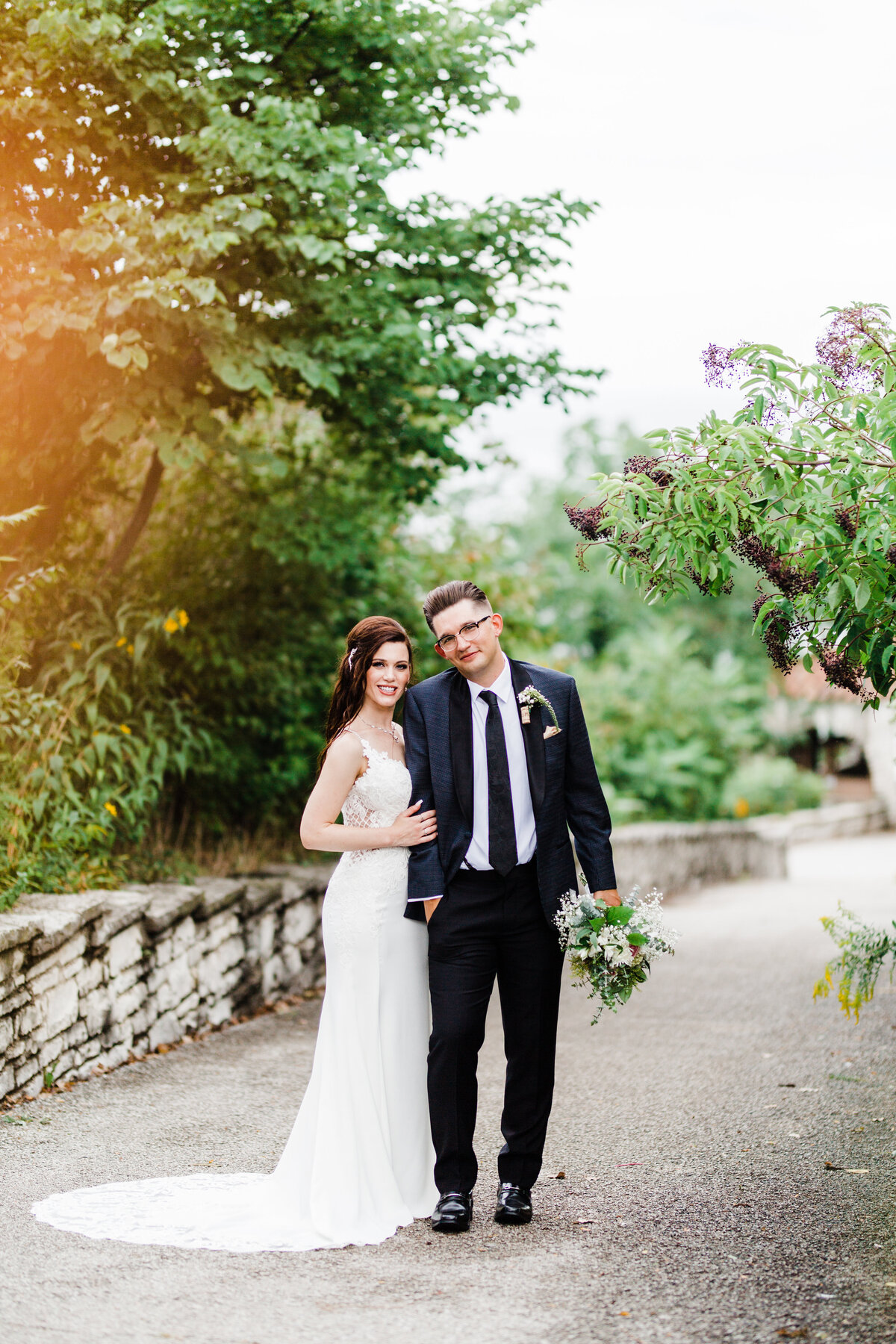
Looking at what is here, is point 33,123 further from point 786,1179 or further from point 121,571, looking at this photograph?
point 786,1179

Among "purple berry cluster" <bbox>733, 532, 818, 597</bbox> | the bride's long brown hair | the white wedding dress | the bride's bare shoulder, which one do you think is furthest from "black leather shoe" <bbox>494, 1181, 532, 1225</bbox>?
"purple berry cluster" <bbox>733, 532, 818, 597</bbox>

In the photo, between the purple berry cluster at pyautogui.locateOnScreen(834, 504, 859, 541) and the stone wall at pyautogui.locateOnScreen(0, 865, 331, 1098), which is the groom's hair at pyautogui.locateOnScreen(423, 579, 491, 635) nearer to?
the purple berry cluster at pyautogui.locateOnScreen(834, 504, 859, 541)

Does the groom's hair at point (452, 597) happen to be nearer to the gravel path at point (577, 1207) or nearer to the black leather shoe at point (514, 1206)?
the black leather shoe at point (514, 1206)

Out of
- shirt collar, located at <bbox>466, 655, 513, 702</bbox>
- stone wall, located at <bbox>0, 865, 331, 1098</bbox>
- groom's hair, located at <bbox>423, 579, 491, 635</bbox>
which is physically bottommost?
stone wall, located at <bbox>0, 865, 331, 1098</bbox>

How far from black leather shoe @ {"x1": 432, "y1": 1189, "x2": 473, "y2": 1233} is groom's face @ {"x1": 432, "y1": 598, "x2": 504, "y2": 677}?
173 cm

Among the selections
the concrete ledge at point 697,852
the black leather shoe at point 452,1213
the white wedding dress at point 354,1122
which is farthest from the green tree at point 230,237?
the concrete ledge at point 697,852

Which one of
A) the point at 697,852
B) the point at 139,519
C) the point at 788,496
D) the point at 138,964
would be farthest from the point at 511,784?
the point at 697,852

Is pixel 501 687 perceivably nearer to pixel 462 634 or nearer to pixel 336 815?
pixel 462 634

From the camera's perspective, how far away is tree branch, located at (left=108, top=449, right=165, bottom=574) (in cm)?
829

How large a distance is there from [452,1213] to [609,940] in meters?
1.03

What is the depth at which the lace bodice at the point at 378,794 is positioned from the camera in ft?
14.9

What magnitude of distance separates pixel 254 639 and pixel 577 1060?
3896 millimetres

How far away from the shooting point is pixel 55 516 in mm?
8102

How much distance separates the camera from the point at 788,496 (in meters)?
3.97
